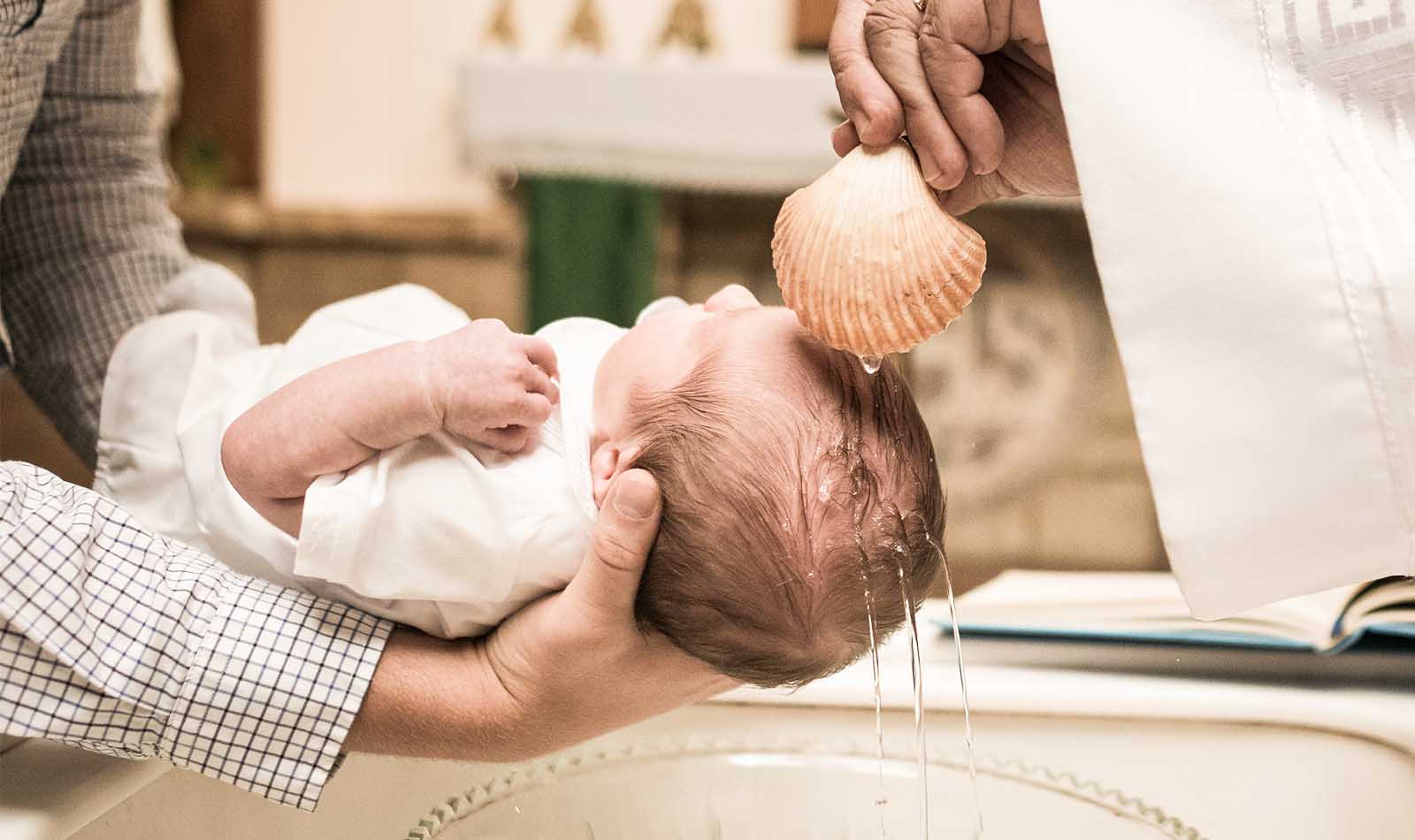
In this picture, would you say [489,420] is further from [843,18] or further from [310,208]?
[310,208]

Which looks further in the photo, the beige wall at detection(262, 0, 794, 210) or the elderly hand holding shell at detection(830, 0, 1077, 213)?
the beige wall at detection(262, 0, 794, 210)

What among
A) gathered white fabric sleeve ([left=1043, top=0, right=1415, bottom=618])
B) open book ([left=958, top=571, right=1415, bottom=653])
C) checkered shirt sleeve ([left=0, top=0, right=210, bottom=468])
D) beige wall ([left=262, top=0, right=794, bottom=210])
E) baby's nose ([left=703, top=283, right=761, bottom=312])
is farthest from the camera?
beige wall ([left=262, top=0, right=794, bottom=210])

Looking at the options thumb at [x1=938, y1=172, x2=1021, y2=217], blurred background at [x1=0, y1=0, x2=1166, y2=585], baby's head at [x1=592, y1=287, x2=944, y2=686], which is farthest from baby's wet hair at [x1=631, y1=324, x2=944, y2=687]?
blurred background at [x1=0, y1=0, x2=1166, y2=585]

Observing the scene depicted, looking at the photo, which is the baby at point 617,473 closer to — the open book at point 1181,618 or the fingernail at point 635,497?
the fingernail at point 635,497

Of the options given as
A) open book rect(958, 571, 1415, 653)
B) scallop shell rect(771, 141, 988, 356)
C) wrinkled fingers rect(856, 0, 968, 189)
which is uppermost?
wrinkled fingers rect(856, 0, 968, 189)

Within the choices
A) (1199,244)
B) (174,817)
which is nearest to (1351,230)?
(1199,244)

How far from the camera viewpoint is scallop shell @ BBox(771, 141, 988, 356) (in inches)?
26.3

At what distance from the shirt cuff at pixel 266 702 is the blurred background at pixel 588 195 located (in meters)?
2.05

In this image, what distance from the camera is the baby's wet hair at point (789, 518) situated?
2.48 ft

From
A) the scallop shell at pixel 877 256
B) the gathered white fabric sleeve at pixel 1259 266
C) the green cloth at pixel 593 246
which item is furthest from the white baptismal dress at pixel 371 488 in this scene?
the green cloth at pixel 593 246

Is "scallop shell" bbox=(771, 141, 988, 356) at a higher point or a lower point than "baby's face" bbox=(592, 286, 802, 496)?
higher

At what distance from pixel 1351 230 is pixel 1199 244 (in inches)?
2.6

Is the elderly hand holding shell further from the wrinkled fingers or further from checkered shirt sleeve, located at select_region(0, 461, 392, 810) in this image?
checkered shirt sleeve, located at select_region(0, 461, 392, 810)

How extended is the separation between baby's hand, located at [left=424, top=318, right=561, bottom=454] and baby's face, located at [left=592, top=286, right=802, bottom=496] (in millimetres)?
64
